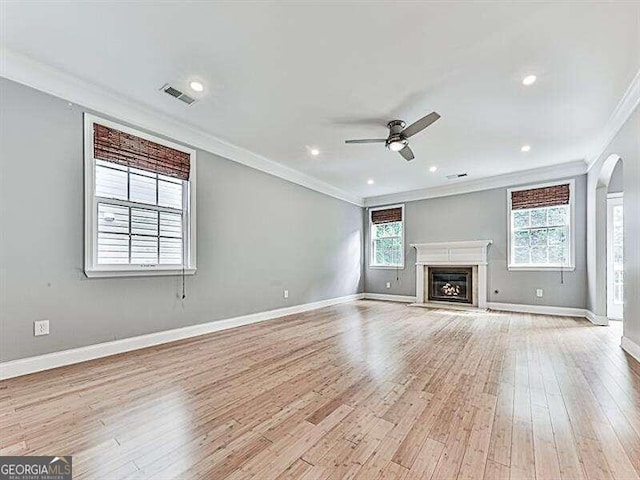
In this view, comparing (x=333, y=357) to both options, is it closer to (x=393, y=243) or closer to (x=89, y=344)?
(x=89, y=344)

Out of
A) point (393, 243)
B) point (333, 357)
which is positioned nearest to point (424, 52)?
point (333, 357)

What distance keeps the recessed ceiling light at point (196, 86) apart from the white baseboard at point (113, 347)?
2770 millimetres

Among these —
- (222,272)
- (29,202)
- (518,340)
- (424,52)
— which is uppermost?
(424,52)

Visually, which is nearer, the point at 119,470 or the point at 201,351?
the point at 119,470

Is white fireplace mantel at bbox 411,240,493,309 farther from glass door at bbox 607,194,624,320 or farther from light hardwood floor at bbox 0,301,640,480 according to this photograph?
light hardwood floor at bbox 0,301,640,480

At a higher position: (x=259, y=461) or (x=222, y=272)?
(x=222, y=272)

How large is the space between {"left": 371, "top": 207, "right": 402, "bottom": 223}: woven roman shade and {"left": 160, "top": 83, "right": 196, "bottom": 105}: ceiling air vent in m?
5.50

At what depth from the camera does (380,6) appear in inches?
80.4

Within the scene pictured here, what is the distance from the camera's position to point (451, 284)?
22.0 ft

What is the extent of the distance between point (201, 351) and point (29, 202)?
213cm

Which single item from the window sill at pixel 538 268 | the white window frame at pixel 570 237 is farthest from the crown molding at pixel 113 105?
the window sill at pixel 538 268

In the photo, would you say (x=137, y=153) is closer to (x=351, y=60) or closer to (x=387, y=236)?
(x=351, y=60)

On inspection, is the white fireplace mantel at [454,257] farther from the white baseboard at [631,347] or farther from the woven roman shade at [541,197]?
the white baseboard at [631,347]

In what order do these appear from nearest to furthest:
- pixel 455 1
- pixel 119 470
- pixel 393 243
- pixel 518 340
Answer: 1. pixel 119 470
2. pixel 455 1
3. pixel 518 340
4. pixel 393 243
